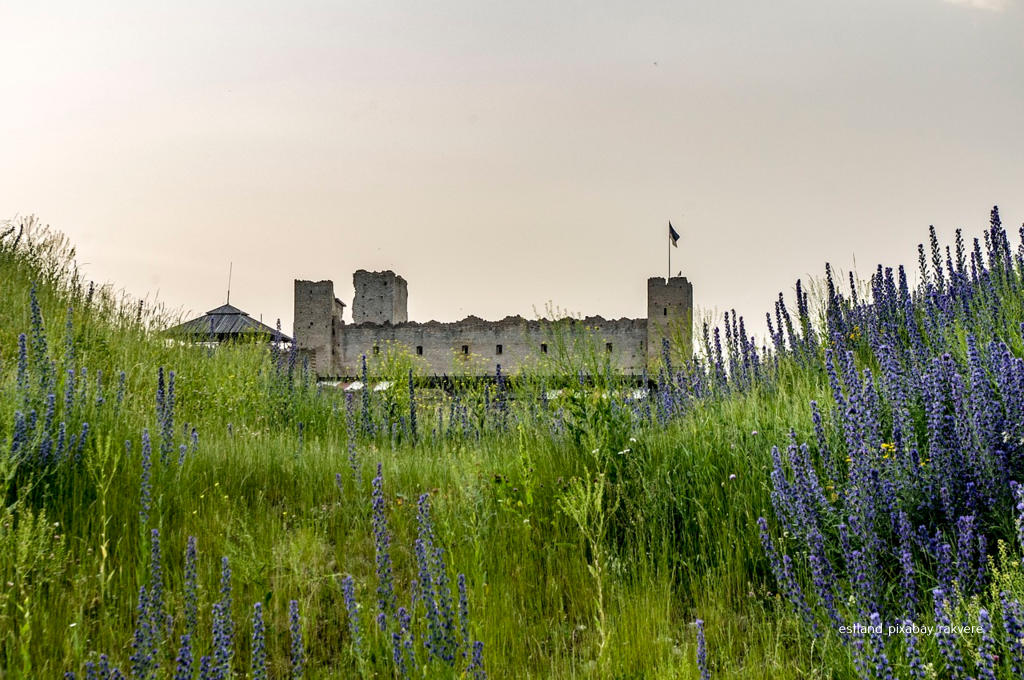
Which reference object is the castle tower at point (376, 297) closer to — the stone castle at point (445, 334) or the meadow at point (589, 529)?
the stone castle at point (445, 334)

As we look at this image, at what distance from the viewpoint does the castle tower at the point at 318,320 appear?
33.7m

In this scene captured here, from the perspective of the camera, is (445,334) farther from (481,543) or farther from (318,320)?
(481,543)

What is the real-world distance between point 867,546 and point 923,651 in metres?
0.34

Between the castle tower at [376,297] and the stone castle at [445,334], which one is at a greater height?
the castle tower at [376,297]

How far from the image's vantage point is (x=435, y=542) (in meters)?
3.52

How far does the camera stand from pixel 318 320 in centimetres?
3397

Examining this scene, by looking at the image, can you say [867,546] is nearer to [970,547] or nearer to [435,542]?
[970,547]

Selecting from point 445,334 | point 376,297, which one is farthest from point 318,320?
point 445,334

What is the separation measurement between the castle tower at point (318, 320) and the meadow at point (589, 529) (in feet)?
93.2

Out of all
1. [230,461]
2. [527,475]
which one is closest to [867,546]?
[527,475]

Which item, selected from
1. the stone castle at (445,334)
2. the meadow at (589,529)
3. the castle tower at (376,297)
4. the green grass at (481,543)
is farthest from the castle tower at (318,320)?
the green grass at (481,543)

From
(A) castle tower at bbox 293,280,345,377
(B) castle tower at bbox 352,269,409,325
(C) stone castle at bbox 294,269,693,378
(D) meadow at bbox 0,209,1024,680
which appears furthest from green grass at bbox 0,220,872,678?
(B) castle tower at bbox 352,269,409,325

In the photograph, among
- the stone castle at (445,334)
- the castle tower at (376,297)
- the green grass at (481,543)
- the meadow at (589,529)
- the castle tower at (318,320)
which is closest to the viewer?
the meadow at (589,529)

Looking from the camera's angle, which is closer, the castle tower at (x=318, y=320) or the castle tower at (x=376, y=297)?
the castle tower at (x=318, y=320)
